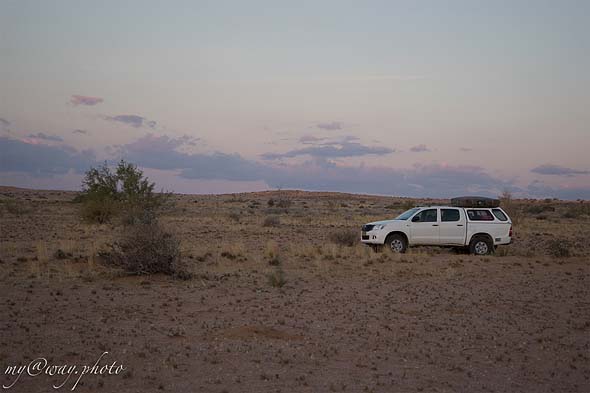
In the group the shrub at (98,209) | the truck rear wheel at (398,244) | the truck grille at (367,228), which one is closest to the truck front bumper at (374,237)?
the truck grille at (367,228)

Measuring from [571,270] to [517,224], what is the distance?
2429 centimetres

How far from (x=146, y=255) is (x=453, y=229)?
11549 mm

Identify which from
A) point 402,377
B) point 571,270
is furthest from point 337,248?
point 402,377

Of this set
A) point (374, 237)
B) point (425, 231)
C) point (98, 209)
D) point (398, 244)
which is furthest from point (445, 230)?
point (98, 209)

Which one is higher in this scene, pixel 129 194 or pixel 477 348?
pixel 129 194

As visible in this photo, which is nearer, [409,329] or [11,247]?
[409,329]

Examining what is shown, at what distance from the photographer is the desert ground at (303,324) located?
26.6ft

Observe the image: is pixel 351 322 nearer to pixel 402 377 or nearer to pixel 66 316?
pixel 402 377

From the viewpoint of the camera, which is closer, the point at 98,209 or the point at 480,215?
the point at 480,215

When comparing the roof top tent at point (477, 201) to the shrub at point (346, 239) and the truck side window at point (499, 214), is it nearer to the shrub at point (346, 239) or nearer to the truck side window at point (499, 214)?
the truck side window at point (499, 214)

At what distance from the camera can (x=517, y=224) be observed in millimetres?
42531

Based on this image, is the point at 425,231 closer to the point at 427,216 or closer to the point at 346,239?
the point at 427,216

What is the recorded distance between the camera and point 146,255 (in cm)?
1623

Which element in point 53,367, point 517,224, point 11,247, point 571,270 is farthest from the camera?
point 517,224
